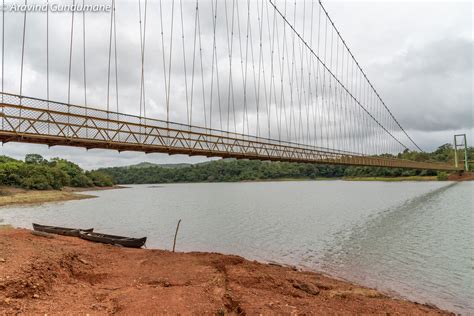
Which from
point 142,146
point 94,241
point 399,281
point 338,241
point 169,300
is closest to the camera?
point 169,300

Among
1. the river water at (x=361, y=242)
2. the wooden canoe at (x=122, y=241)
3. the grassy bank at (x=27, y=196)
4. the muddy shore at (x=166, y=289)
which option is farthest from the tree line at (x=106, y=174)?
the muddy shore at (x=166, y=289)

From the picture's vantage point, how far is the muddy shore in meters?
9.62

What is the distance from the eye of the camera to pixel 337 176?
17650 cm

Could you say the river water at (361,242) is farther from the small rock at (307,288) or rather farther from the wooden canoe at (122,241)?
the small rock at (307,288)

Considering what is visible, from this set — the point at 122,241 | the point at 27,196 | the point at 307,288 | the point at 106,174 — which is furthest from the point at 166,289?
the point at 106,174

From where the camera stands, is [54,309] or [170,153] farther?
[170,153]

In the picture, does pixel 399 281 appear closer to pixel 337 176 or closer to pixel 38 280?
pixel 38 280

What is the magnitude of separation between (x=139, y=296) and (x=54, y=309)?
259cm

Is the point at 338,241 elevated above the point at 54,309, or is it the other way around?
the point at 54,309

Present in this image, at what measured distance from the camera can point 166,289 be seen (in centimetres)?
1154

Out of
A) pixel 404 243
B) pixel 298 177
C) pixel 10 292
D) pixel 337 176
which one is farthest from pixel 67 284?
pixel 337 176

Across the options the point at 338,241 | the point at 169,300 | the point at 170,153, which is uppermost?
the point at 170,153

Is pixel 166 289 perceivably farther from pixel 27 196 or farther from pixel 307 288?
pixel 27 196

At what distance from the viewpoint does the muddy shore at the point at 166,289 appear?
9617 millimetres
